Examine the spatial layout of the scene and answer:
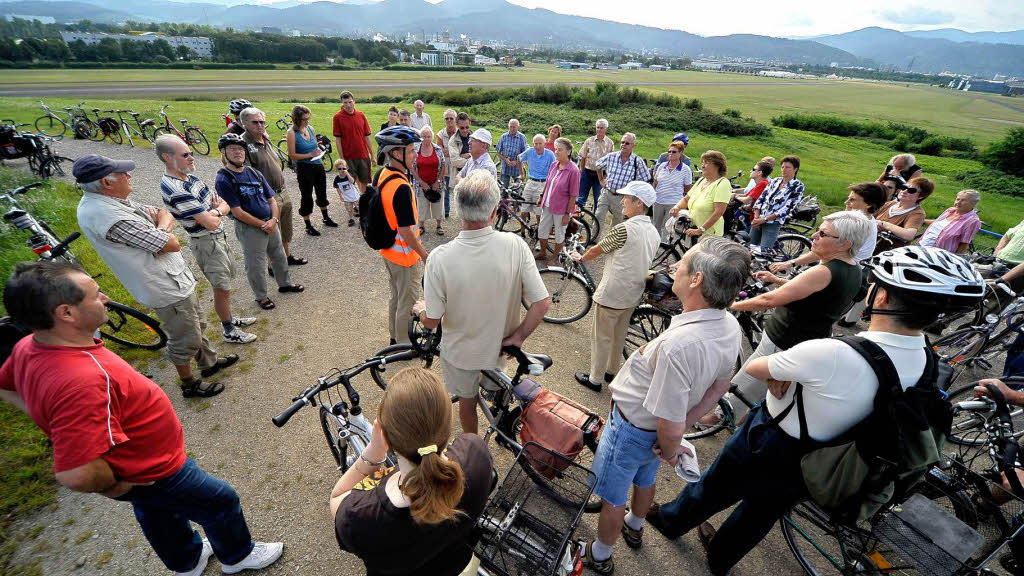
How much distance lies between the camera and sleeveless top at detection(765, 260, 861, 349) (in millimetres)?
3232

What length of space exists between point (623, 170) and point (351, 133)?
221 inches

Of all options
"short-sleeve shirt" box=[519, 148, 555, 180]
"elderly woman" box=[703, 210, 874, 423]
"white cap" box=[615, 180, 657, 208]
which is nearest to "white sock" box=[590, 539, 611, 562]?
"elderly woman" box=[703, 210, 874, 423]

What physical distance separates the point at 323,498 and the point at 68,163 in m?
15.5

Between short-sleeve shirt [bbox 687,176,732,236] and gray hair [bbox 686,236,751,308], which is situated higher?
gray hair [bbox 686,236,751,308]

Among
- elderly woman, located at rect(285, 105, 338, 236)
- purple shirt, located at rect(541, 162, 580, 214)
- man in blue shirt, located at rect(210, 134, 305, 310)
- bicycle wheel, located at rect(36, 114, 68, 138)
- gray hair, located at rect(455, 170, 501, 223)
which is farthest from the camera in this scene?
bicycle wheel, located at rect(36, 114, 68, 138)

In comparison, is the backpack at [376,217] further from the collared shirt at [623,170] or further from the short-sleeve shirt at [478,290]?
the collared shirt at [623,170]

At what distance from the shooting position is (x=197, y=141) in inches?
576

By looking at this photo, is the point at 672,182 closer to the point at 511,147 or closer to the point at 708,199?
the point at 708,199

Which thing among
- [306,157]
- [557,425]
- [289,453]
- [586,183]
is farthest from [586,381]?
[306,157]

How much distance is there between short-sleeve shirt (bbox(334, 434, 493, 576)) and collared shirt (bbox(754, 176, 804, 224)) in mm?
7181

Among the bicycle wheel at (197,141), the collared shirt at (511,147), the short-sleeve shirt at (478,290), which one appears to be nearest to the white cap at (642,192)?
the short-sleeve shirt at (478,290)

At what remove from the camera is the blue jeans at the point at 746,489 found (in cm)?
248

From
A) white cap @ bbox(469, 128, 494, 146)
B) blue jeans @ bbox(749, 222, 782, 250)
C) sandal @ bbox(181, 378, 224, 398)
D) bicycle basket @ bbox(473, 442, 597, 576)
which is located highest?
white cap @ bbox(469, 128, 494, 146)

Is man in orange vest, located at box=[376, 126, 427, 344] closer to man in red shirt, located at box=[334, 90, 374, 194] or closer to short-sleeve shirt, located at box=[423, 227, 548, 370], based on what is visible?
short-sleeve shirt, located at box=[423, 227, 548, 370]
